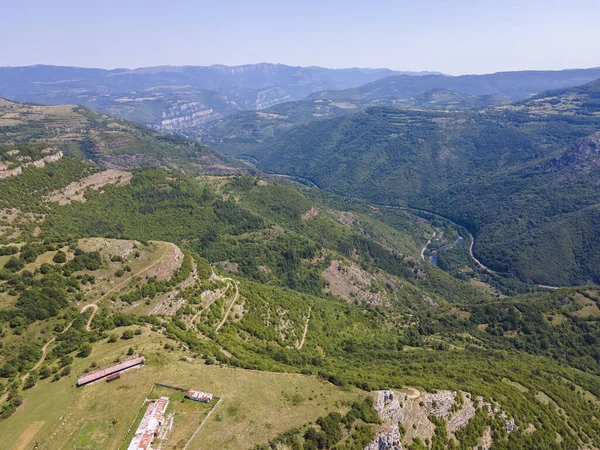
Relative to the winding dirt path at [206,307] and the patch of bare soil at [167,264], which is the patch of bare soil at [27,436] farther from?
the patch of bare soil at [167,264]

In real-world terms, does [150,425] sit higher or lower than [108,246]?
lower

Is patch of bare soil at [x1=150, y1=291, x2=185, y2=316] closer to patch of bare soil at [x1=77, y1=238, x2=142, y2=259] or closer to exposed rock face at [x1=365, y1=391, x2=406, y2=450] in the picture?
patch of bare soil at [x1=77, y1=238, x2=142, y2=259]

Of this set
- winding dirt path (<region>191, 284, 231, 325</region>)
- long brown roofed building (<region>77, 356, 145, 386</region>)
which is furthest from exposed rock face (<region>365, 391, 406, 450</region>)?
winding dirt path (<region>191, 284, 231, 325</region>)

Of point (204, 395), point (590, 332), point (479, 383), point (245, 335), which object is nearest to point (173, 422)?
point (204, 395)

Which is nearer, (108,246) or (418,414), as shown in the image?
(418,414)

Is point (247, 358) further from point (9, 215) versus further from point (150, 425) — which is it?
point (9, 215)

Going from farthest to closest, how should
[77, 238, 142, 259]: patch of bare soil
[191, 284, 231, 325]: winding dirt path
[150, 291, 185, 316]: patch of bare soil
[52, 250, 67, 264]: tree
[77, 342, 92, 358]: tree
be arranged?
[77, 238, 142, 259]: patch of bare soil
[191, 284, 231, 325]: winding dirt path
[52, 250, 67, 264]: tree
[150, 291, 185, 316]: patch of bare soil
[77, 342, 92, 358]: tree

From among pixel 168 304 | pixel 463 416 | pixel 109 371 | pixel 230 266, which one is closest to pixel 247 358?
pixel 168 304

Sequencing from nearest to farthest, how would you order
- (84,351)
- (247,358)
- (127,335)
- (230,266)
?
(84,351) < (127,335) < (247,358) < (230,266)

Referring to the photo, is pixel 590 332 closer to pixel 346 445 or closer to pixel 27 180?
pixel 346 445

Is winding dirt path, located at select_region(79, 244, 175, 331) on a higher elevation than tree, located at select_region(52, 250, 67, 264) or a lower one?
lower

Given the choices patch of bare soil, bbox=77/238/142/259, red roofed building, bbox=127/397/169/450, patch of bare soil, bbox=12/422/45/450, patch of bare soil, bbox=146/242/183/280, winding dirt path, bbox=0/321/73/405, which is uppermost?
patch of bare soil, bbox=77/238/142/259
